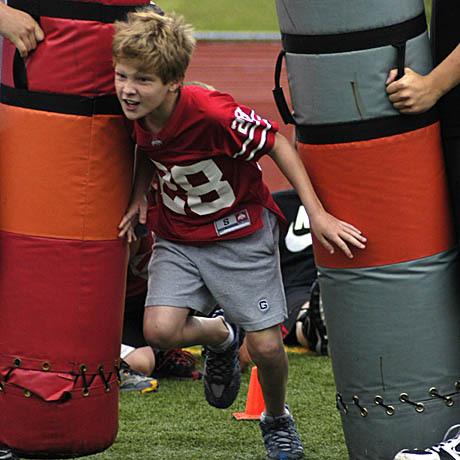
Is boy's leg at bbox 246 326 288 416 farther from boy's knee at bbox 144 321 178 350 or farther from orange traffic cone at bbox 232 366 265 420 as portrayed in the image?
orange traffic cone at bbox 232 366 265 420

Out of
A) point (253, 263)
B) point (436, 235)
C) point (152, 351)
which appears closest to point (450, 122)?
point (436, 235)

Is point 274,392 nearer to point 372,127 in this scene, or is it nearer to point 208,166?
point 208,166

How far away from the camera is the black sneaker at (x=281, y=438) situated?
3.57m

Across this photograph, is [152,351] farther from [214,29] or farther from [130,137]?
[214,29]

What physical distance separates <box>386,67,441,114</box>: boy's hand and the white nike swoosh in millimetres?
2886

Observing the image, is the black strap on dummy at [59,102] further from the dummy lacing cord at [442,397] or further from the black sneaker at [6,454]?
the dummy lacing cord at [442,397]

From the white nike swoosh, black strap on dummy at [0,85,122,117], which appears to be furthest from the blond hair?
the white nike swoosh

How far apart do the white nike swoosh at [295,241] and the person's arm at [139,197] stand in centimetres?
250

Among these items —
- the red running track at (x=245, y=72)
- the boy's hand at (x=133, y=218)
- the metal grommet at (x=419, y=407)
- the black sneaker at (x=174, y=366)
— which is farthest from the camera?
the red running track at (x=245, y=72)

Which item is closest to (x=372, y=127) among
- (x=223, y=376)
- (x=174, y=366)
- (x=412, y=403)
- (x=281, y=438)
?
(x=412, y=403)

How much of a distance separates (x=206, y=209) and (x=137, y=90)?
1.56ft

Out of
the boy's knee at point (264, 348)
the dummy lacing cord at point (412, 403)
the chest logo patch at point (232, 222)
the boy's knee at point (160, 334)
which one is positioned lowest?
the dummy lacing cord at point (412, 403)

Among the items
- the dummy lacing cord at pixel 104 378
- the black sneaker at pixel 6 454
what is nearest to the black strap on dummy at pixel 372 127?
the dummy lacing cord at pixel 104 378

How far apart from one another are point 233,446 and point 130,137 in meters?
1.12
